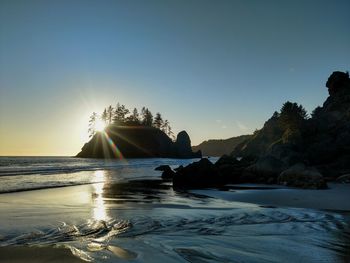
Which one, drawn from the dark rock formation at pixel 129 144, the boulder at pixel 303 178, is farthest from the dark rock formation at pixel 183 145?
the boulder at pixel 303 178

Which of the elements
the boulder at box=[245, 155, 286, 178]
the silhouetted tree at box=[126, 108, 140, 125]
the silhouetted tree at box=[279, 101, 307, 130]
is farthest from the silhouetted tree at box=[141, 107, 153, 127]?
the boulder at box=[245, 155, 286, 178]

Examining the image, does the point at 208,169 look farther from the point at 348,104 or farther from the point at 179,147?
the point at 179,147

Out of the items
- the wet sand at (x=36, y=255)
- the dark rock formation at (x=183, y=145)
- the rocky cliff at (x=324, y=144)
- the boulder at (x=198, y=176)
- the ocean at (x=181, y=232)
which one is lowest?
the ocean at (x=181, y=232)

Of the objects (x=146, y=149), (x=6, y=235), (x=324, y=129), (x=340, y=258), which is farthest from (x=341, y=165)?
(x=146, y=149)

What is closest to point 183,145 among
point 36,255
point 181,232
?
point 181,232

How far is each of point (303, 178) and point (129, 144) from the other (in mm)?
102656

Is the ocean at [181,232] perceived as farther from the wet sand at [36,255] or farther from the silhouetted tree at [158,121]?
the silhouetted tree at [158,121]

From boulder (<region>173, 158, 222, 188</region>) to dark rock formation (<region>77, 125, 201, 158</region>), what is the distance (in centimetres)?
9356

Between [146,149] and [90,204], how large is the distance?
111734 millimetres

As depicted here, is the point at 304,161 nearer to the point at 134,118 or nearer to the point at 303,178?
the point at 303,178

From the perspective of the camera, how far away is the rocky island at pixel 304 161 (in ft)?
82.0

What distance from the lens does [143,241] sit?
7453 mm

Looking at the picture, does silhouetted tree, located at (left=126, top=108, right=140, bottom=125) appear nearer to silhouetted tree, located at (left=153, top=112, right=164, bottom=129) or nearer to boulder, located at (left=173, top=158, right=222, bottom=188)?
silhouetted tree, located at (left=153, top=112, right=164, bottom=129)

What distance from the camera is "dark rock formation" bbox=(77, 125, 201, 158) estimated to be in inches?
4786
